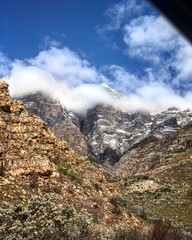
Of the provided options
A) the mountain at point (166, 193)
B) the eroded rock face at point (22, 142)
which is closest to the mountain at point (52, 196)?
the eroded rock face at point (22, 142)

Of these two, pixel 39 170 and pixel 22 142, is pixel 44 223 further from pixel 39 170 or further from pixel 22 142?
pixel 22 142

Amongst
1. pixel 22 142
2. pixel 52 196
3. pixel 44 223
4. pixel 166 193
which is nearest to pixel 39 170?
pixel 22 142

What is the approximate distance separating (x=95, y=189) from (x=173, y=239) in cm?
1007

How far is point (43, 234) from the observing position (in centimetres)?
2300

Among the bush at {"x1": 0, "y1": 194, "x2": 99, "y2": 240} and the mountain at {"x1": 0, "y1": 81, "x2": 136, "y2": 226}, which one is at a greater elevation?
the mountain at {"x1": 0, "y1": 81, "x2": 136, "y2": 226}

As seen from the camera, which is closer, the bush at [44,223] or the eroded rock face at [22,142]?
the bush at [44,223]

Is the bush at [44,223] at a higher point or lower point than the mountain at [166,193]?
lower

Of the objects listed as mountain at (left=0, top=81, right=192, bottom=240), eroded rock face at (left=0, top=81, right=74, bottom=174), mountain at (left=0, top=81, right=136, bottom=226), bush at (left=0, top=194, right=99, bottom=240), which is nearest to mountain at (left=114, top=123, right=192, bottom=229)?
mountain at (left=0, top=81, right=192, bottom=240)

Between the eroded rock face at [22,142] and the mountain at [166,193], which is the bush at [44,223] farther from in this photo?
the mountain at [166,193]

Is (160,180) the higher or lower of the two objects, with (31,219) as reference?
higher

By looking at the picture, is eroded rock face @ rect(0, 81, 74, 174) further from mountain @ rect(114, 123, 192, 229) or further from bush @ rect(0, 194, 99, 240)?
mountain @ rect(114, 123, 192, 229)

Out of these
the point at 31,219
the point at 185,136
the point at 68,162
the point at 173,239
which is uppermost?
the point at 185,136

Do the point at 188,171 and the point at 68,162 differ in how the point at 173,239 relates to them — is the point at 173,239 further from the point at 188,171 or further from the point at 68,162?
the point at 188,171

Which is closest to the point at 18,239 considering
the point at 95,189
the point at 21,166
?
the point at 21,166
